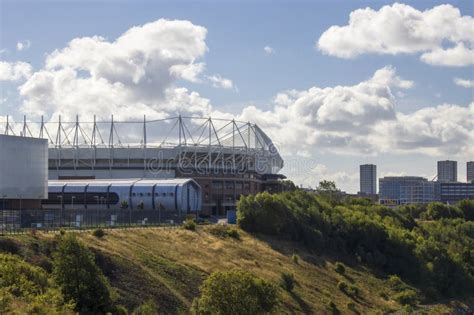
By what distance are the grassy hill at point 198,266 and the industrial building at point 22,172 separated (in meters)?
24.0

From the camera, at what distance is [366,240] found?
330ft

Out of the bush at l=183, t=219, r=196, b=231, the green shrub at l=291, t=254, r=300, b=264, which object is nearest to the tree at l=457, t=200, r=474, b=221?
the green shrub at l=291, t=254, r=300, b=264

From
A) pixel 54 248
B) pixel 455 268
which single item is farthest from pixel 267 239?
pixel 54 248

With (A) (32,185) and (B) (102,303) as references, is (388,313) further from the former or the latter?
(A) (32,185)

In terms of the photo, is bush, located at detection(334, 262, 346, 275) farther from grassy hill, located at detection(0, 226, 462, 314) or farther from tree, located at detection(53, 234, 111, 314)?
tree, located at detection(53, 234, 111, 314)

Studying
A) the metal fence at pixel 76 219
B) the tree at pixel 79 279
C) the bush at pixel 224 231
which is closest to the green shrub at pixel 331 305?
the bush at pixel 224 231

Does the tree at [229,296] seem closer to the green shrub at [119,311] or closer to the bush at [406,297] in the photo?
the green shrub at [119,311]

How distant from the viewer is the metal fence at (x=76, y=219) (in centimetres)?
6216

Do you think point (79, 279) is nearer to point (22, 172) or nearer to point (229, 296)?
point (229, 296)

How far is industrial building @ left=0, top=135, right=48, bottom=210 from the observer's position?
89500mm

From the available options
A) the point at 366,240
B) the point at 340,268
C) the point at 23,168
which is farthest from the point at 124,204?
the point at 340,268

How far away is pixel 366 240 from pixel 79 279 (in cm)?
6593

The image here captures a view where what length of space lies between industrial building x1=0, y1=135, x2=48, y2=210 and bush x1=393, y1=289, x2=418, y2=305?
47357mm

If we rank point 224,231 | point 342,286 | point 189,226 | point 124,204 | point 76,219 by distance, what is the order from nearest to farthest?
point 76,219, point 342,286, point 189,226, point 224,231, point 124,204
